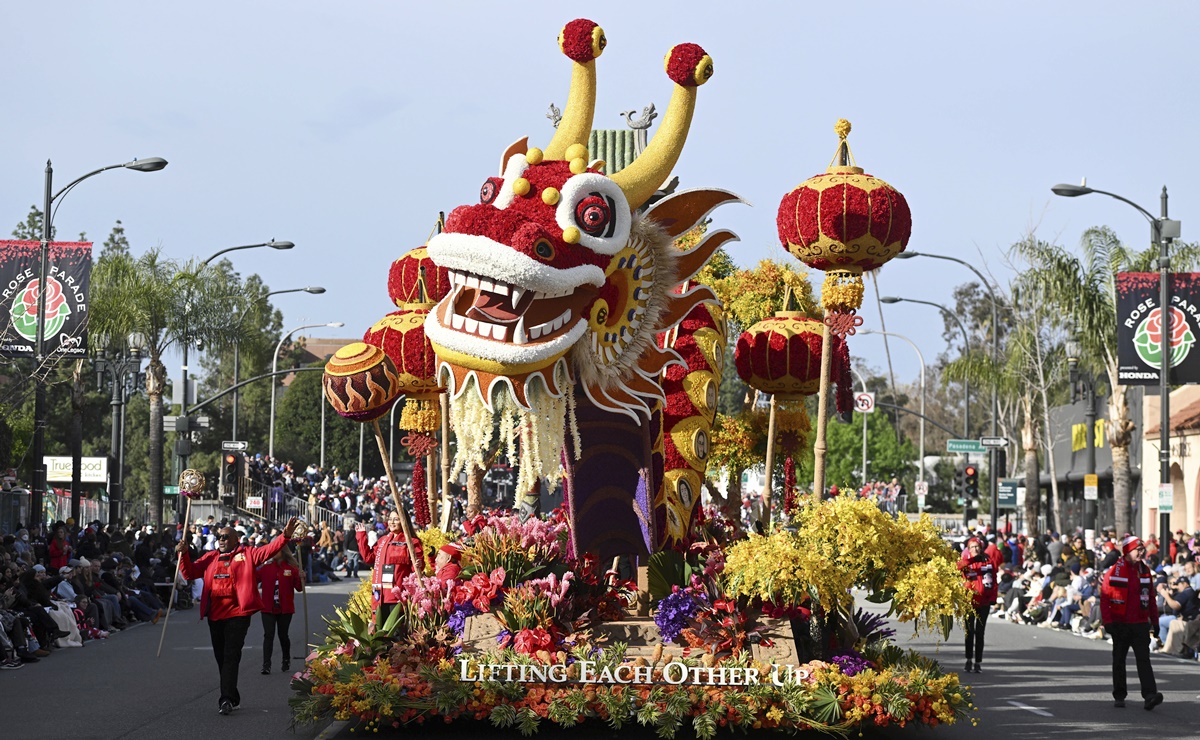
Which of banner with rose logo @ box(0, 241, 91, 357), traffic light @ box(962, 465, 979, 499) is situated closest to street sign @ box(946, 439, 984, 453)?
traffic light @ box(962, 465, 979, 499)

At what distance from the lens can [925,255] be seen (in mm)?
38125

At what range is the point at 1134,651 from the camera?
15.1 meters

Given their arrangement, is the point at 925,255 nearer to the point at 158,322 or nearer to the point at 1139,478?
the point at 1139,478

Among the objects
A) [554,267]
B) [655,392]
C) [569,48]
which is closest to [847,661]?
[655,392]

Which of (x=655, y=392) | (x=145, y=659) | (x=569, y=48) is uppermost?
(x=569, y=48)

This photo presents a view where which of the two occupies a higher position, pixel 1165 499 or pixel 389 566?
pixel 1165 499

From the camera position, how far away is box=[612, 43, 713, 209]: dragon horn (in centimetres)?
1285

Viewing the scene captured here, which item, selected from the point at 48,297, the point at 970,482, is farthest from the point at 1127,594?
the point at 970,482

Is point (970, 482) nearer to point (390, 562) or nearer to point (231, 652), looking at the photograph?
point (390, 562)

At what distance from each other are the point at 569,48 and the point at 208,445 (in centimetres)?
6266

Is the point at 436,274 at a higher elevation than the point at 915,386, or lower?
lower

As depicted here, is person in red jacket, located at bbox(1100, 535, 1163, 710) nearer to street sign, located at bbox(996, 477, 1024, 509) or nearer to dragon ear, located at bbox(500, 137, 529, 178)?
dragon ear, located at bbox(500, 137, 529, 178)

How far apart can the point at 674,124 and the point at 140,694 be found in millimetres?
7693

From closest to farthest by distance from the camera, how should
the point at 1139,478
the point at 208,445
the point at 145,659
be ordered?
the point at 145,659
the point at 1139,478
the point at 208,445
